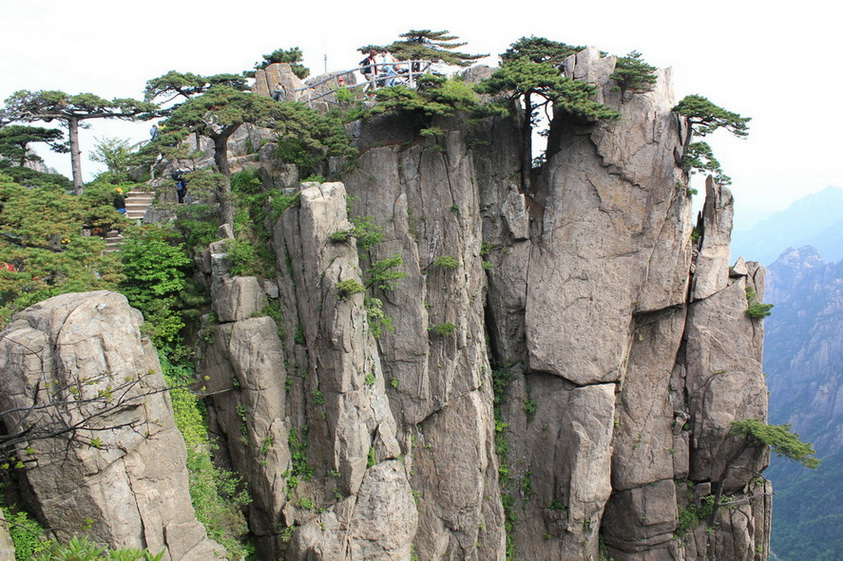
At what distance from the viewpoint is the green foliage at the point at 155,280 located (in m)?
18.8

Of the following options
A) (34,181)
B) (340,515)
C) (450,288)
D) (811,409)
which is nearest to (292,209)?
(450,288)

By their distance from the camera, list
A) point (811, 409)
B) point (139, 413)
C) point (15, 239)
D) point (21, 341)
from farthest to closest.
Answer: point (811, 409), point (15, 239), point (139, 413), point (21, 341)

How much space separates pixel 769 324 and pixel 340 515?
10396cm

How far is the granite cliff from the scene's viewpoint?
19.2 m

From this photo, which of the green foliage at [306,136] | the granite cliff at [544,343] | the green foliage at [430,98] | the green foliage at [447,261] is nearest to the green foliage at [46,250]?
Result: the granite cliff at [544,343]

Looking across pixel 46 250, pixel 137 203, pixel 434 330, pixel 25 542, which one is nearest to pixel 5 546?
pixel 25 542

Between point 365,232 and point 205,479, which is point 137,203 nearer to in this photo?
point 365,232

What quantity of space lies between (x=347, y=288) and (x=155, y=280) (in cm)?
678

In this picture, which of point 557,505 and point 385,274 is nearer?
point 385,274

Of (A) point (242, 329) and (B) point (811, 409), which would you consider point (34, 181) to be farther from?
(B) point (811, 409)

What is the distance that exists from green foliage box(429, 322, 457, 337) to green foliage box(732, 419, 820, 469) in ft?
35.2

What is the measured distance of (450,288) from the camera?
69.1 ft

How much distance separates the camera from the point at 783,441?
19688 millimetres

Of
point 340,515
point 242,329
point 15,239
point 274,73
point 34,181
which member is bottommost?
point 340,515
